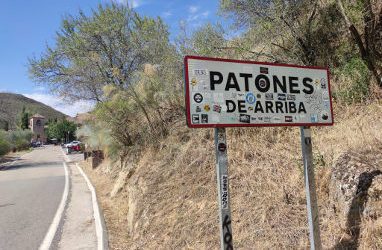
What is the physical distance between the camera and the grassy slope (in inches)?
185

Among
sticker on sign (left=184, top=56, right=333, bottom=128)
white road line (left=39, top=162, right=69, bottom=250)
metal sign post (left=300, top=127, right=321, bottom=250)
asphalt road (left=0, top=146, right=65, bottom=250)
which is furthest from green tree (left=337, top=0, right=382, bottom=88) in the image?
asphalt road (left=0, top=146, right=65, bottom=250)

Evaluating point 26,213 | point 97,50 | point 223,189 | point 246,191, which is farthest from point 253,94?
point 97,50

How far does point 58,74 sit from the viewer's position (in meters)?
22.9

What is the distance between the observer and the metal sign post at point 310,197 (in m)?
3.73

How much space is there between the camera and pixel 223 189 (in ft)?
11.1

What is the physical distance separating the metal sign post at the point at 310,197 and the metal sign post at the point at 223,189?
874 millimetres

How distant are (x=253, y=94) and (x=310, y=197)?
3.74 ft

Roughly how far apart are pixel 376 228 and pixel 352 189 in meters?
0.54

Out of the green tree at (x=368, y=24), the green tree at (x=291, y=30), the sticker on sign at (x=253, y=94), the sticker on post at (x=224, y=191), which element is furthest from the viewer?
the green tree at (x=291, y=30)

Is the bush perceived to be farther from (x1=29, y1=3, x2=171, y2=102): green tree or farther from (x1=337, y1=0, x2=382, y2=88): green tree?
(x1=29, y1=3, x2=171, y2=102): green tree

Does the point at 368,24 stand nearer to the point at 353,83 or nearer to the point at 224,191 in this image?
the point at 353,83

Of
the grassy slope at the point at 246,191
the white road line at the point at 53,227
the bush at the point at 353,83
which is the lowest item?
the white road line at the point at 53,227

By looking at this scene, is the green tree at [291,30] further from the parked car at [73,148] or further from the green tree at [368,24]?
the parked car at [73,148]

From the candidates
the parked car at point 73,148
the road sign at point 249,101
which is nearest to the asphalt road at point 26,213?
the road sign at point 249,101
